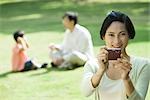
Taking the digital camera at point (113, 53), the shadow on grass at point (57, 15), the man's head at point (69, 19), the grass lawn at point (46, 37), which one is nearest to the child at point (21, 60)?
the grass lawn at point (46, 37)

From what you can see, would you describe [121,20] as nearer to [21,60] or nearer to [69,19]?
[69,19]

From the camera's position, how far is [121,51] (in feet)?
9.52

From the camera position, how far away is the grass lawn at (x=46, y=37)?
6.62 meters

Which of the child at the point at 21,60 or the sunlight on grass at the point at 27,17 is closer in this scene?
the child at the point at 21,60

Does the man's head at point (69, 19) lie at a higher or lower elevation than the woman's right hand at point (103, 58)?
lower

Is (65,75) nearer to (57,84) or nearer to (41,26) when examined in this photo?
(57,84)

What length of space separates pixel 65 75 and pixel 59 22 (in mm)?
7382

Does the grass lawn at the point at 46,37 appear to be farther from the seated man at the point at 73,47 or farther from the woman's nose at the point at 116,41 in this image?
the woman's nose at the point at 116,41

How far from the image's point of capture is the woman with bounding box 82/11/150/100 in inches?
118

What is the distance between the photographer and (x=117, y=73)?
3047 mm

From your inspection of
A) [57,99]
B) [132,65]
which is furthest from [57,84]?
[132,65]

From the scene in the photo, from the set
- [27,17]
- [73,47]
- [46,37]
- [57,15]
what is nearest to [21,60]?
[73,47]

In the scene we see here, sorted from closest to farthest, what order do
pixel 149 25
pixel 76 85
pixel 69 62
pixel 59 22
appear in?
pixel 76 85
pixel 69 62
pixel 149 25
pixel 59 22

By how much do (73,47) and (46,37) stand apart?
3.49m
